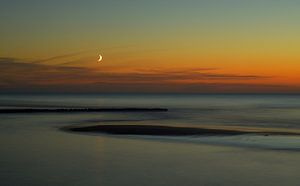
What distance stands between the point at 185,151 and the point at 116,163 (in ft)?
17.5

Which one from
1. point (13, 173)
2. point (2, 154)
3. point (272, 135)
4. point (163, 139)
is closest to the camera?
point (13, 173)

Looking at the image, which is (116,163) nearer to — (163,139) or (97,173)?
(97,173)

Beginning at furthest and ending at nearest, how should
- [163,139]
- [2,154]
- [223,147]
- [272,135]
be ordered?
1. [272,135]
2. [163,139]
3. [223,147]
4. [2,154]

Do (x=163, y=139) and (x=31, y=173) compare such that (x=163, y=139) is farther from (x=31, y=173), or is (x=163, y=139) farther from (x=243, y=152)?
(x=31, y=173)

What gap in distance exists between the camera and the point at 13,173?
19375 mm

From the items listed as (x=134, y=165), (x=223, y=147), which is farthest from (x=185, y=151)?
(x=134, y=165)

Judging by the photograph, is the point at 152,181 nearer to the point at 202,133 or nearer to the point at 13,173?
the point at 13,173

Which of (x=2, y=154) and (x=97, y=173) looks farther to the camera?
(x=2, y=154)

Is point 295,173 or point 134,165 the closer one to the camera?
point 295,173

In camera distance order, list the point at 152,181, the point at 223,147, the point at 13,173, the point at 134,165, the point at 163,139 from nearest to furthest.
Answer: the point at 152,181
the point at 13,173
the point at 134,165
the point at 223,147
the point at 163,139

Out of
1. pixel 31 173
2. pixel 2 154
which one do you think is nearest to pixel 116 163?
pixel 31 173

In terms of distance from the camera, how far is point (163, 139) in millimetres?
A: 32562

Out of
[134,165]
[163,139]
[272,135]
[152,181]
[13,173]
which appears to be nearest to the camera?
[152,181]

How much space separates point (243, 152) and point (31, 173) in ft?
38.7
